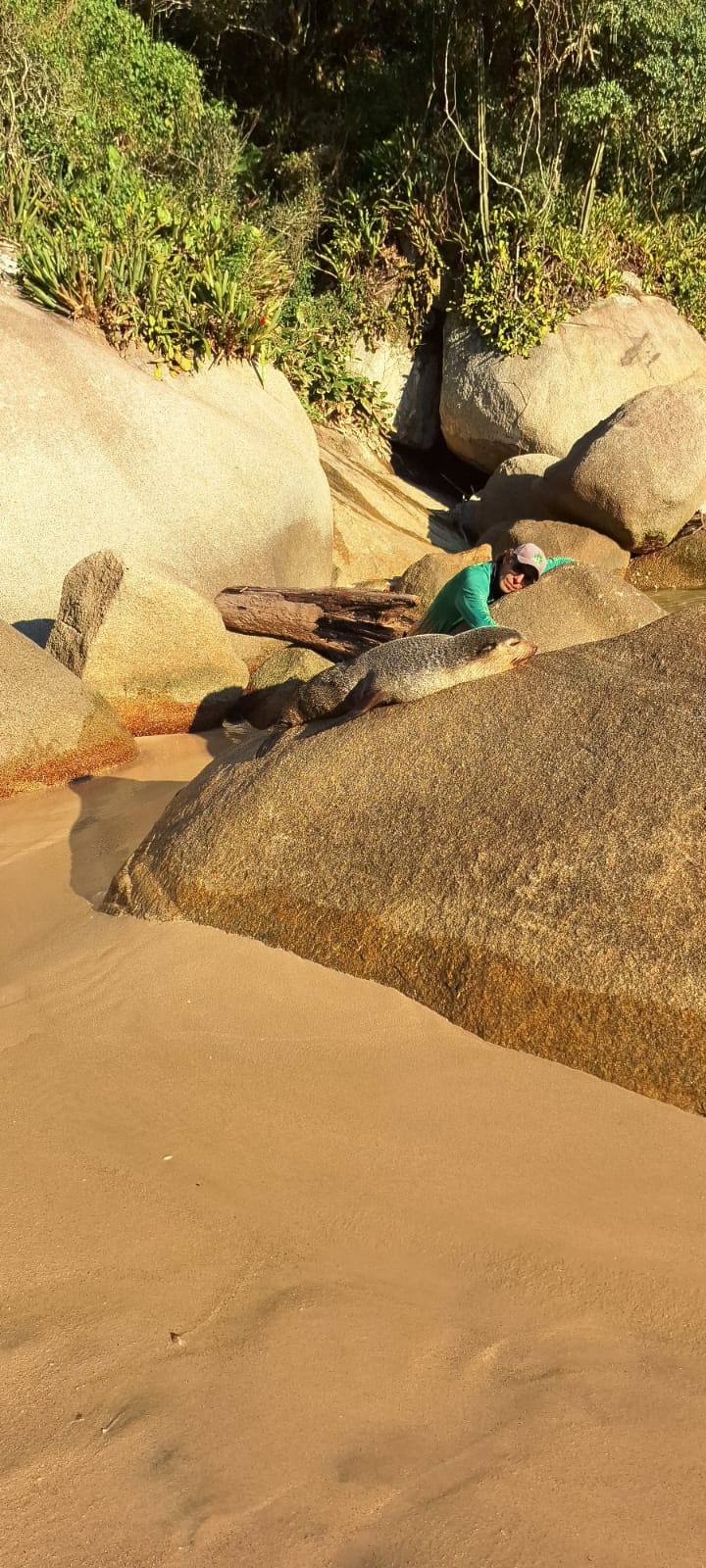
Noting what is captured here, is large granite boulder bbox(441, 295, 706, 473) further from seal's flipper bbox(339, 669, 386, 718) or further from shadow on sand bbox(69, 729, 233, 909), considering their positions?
seal's flipper bbox(339, 669, 386, 718)

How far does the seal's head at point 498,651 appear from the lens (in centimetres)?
481

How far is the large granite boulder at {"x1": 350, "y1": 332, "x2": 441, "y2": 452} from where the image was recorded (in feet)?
56.5

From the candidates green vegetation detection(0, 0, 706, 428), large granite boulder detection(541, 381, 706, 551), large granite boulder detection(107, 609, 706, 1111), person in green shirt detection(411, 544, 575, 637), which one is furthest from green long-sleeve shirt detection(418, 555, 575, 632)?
green vegetation detection(0, 0, 706, 428)

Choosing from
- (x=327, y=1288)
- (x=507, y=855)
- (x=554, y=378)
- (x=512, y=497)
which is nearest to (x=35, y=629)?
(x=507, y=855)

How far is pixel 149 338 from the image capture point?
35.1 ft

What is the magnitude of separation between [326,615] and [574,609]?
2161 mm

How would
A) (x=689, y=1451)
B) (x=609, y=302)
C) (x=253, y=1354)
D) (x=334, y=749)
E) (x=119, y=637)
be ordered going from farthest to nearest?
(x=609, y=302) < (x=119, y=637) < (x=334, y=749) < (x=253, y=1354) < (x=689, y=1451)

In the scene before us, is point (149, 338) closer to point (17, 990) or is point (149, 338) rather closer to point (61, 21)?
point (61, 21)

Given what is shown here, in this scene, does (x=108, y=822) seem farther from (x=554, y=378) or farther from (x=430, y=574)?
(x=554, y=378)

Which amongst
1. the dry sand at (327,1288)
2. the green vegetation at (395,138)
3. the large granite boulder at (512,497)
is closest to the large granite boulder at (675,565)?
the large granite boulder at (512,497)

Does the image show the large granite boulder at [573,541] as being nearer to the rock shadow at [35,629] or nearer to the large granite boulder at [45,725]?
the rock shadow at [35,629]

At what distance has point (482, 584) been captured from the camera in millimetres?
6164

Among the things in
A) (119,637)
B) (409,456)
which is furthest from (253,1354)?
(409,456)

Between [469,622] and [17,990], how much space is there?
328 cm
